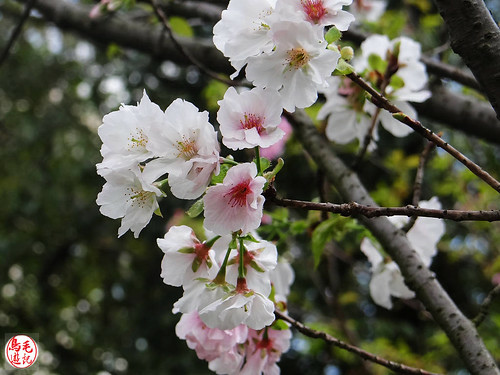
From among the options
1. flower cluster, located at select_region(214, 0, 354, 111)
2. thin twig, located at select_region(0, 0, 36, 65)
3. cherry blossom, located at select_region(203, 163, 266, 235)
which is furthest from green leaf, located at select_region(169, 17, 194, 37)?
cherry blossom, located at select_region(203, 163, 266, 235)

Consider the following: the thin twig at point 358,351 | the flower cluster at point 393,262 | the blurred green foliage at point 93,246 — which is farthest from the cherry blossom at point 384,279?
the blurred green foliage at point 93,246

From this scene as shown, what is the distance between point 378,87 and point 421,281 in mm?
339

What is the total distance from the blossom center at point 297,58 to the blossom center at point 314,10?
4cm

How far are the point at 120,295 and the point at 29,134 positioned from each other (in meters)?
1.49

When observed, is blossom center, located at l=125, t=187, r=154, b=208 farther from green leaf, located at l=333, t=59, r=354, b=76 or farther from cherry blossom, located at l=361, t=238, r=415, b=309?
cherry blossom, located at l=361, t=238, r=415, b=309

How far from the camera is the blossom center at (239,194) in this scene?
504 millimetres

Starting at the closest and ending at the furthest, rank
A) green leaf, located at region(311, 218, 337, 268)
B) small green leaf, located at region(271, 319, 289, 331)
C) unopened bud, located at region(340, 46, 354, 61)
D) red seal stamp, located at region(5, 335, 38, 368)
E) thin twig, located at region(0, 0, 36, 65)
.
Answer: unopened bud, located at region(340, 46, 354, 61) < small green leaf, located at region(271, 319, 289, 331) < green leaf, located at region(311, 218, 337, 268) < thin twig, located at region(0, 0, 36, 65) < red seal stamp, located at region(5, 335, 38, 368)

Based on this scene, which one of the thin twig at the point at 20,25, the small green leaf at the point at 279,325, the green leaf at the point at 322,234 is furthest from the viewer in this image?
the thin twig at the point at 20,25

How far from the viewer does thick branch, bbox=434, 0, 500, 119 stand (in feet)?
1.73

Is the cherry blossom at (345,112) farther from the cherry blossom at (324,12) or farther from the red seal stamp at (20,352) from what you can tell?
the red seal stamp at (20,352)

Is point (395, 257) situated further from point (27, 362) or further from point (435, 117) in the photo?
point (27, 362)

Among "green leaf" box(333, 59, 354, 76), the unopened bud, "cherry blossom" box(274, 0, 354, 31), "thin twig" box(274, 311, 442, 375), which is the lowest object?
"thin twig" box(274, 311, 442, 375)

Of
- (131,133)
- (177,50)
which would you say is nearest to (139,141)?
(131,133)

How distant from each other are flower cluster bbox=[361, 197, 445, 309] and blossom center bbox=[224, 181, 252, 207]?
1.45ft
